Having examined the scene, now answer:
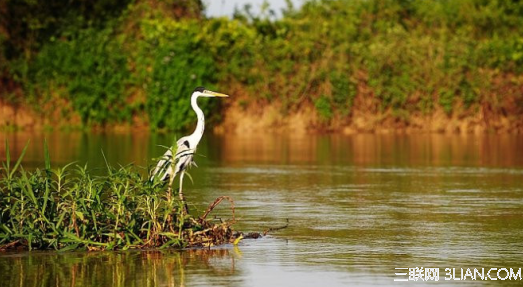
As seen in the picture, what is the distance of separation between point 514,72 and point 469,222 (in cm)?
2511

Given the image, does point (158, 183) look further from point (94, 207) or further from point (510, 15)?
point (510, 15)

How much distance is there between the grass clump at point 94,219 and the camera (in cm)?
1048

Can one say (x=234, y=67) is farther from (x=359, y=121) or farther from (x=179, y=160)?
(x=179, y=160)

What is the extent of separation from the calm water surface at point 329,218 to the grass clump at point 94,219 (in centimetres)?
17

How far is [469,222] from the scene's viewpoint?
12875mm

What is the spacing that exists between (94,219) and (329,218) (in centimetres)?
355

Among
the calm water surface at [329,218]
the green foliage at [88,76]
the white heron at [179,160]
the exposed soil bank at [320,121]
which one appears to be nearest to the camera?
the calm water surface at [329,218]

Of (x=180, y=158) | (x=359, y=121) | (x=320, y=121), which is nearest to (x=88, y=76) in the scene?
(x=320, y=121)

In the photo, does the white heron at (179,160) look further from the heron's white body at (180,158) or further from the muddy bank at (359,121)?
the muddy bank at (359,121)

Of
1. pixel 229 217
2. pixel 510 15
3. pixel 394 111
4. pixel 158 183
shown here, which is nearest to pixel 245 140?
pixel 394 111

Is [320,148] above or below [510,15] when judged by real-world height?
below

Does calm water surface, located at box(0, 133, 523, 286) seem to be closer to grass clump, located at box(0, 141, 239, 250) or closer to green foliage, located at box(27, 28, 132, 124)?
grass clump, located at box(0, 141, 239, 250)

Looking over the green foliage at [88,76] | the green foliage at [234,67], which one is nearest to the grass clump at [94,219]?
the green foliage at [234,67]

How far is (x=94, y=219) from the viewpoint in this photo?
10.4 metres
